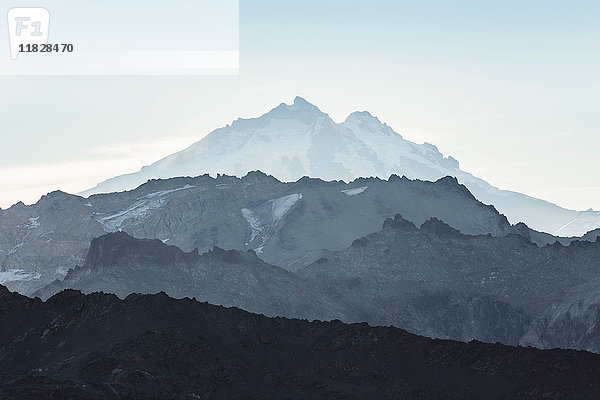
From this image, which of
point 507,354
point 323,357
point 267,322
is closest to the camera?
point 507,354

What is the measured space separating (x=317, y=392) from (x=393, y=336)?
17.6 metres

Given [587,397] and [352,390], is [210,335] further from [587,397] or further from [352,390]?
[587,397]

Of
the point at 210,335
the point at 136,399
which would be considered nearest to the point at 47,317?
the point at 210,335

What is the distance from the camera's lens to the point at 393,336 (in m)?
142

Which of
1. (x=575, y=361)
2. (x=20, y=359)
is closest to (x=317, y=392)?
(x=575, y=361)

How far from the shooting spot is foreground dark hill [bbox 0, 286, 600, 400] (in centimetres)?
12250

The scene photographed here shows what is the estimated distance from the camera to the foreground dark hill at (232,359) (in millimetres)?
122500

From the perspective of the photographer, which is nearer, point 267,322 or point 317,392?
point 317,392

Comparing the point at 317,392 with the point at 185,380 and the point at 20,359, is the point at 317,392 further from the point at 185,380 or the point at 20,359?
the point at 20,359

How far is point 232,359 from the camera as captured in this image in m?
140

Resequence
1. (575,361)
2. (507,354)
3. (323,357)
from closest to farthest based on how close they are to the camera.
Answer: (575,361), (507,354), (323,357)

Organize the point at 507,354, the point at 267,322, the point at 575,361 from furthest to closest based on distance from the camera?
the point at 267,322 < the point at 507,354 < the point at 575,361

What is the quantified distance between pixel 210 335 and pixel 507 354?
1571 inches

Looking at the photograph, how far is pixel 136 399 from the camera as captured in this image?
400 feet
